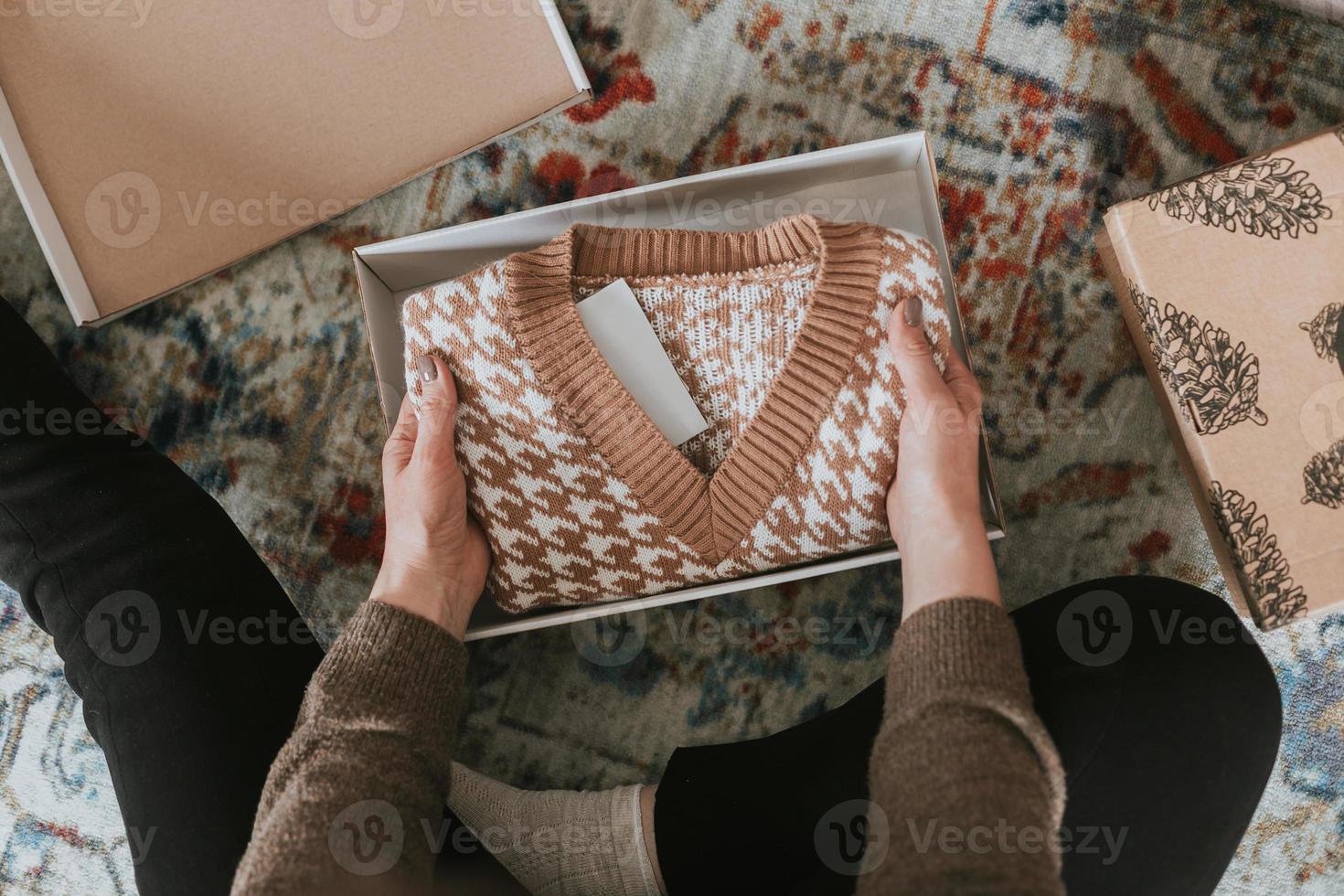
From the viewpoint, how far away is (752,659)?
0.90 m

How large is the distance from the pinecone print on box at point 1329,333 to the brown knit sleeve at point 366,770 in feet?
2.64

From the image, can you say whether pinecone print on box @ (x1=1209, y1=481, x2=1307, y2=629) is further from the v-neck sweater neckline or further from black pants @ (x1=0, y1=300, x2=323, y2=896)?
black pants @ (x1=0, y1=300, x2=323, y2=896)

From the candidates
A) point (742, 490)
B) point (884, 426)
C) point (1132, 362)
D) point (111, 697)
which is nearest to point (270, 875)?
point (111, 697)

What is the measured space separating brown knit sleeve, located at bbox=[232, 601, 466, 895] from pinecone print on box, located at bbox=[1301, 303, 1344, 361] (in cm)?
81

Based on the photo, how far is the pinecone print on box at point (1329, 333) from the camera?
749 millimetres

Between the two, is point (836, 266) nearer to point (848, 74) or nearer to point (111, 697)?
point (848, 74)

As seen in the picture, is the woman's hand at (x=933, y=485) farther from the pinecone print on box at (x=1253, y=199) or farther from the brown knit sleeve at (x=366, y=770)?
the brown knit sleeve at (x=366, y=770)

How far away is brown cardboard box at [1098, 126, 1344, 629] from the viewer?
749mm

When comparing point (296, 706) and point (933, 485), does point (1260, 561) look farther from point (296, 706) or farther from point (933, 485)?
point (296, 706)

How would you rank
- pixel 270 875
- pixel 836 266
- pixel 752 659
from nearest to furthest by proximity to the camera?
pixel 270 875, pixel 836 266, pixel 752 659

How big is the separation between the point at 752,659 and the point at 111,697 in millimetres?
604

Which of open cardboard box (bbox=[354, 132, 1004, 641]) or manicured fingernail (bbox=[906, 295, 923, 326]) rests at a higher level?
open cardboard box (bbox=[354, 132, 1004, 641])

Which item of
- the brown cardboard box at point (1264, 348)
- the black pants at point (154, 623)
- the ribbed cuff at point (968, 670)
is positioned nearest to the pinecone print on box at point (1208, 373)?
the brown cardboard box at point (1264, 348)

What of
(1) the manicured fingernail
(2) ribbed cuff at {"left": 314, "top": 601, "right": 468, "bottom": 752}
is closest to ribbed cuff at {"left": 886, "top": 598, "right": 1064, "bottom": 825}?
(1) the manicured fingernail
